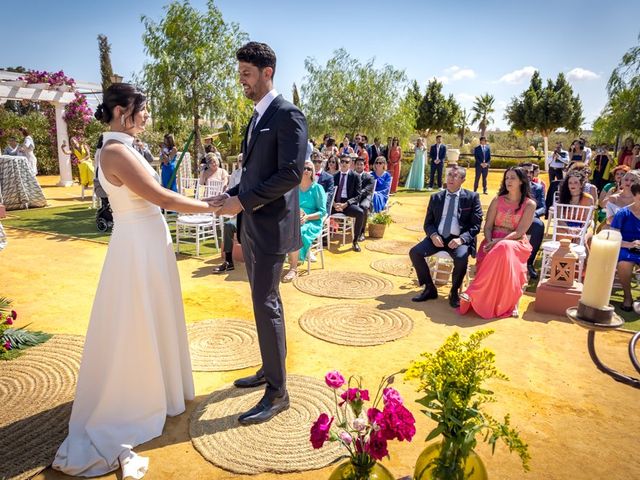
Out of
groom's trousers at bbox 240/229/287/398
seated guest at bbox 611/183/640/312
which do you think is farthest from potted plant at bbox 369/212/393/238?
groom's trousers at bbox 240/229/287/398

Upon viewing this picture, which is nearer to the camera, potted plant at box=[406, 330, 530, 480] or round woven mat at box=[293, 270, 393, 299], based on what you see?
potted plant at box=[406, 330, 530, 480]

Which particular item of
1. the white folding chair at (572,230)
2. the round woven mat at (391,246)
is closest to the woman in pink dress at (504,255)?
the white folding chair at (572,230)

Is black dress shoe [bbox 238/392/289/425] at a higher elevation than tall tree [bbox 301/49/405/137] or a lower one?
lower

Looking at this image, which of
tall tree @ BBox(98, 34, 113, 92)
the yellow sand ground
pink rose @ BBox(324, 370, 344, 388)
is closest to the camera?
pink rose @ BBox(324, 370, 344, 388)

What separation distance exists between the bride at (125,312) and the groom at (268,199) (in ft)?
1.12

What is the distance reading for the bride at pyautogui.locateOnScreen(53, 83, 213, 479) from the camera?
2.69 metres

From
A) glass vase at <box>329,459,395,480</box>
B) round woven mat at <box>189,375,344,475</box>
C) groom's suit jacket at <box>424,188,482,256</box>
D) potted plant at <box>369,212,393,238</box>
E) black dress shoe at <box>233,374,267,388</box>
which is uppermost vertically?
groom's suit jacket at <box>424,188,482,256</box>

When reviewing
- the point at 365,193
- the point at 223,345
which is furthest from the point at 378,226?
the point at 223,345

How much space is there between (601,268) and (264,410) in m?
2.53

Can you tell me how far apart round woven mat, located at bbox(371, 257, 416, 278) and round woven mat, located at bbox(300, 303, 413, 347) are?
1.64 meters

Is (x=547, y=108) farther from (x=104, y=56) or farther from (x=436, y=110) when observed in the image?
(x=104, y=56)

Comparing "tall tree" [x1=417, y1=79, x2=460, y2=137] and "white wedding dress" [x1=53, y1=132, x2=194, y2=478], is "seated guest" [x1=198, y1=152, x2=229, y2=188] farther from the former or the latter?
"tall tree" [x1=417, y1=79, x2=460, y2=137]

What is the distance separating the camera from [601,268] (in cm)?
118

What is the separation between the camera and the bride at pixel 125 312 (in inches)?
106
